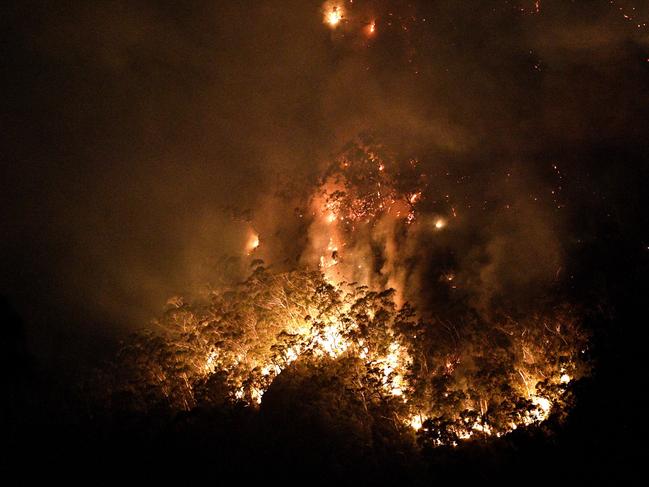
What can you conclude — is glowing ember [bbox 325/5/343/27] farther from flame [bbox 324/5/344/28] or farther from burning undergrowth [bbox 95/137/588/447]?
burning undergrowth [bbox 95/137/588/447]

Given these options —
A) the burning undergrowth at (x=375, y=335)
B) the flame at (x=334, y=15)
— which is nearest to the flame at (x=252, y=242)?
the burning undergrowth at (x=375, y=335)

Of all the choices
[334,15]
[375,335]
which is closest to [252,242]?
[334,15]

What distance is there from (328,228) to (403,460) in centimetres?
770

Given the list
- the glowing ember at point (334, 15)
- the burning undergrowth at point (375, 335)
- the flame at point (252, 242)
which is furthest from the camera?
the flame at point (252, 242)

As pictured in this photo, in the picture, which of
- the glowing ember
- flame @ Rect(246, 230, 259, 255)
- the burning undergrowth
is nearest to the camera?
the burning undergrowth

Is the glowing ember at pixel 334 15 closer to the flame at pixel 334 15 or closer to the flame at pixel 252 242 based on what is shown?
the flame at pixel 334 15

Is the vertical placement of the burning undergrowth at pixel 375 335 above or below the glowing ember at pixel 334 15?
below

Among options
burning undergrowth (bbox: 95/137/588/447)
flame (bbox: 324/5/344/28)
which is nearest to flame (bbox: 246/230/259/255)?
burning undergrowth (bbox: 95/137/588/447)

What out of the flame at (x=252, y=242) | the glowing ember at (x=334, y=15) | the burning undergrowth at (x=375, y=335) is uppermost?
the glowing ember at (x=334, y=15)

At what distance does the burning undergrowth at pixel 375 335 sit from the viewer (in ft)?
28.4

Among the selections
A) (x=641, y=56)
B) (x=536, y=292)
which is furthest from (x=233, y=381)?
(x=641, y=56)

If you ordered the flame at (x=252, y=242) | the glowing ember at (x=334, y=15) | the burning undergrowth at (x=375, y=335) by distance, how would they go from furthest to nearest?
the flame at (x=252, y=242)
the glowing ember at (x=334, y=15)
the burning undergrowth at (x=375, y=335)

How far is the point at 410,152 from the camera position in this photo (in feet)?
46.5

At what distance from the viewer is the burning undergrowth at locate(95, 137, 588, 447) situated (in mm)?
8664
